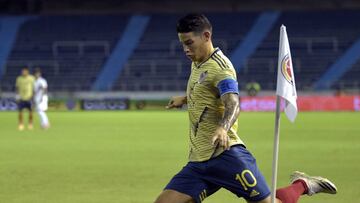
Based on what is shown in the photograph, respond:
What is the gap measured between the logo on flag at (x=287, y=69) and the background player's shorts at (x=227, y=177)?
3.02 ft

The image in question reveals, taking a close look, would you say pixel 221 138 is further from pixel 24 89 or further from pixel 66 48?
pixel 66 48

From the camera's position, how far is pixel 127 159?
17.1m

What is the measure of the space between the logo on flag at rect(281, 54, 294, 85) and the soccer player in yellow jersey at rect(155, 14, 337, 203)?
82 cm

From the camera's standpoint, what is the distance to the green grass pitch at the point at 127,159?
38.8 feet

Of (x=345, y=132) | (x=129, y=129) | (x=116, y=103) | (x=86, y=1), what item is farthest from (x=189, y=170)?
(x=86, y=1)

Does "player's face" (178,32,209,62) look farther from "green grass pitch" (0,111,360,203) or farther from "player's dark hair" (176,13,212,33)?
"green grass pitch" (0,111,360,203)

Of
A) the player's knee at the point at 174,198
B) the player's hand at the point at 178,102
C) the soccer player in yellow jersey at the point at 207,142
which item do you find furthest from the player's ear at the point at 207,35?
the player's knee at the point at 174,198

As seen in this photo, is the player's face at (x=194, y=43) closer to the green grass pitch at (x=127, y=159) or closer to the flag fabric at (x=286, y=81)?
the flag fabric at (x=286, y=81)

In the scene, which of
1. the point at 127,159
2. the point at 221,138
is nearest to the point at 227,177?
the point at 221,138

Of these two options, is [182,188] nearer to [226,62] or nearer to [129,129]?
[226,62]

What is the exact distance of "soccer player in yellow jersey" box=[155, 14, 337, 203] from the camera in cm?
701

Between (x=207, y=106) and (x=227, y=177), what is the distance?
0.64 metres

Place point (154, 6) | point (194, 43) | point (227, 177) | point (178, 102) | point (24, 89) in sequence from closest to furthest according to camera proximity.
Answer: point (194, 43), point (227, 177), point (178, 102), point (24, 89), point (154, 6)

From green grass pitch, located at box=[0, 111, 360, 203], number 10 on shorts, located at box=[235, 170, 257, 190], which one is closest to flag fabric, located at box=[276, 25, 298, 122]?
number 10 on shorts, located at box=[235, 170, 257, 190]
